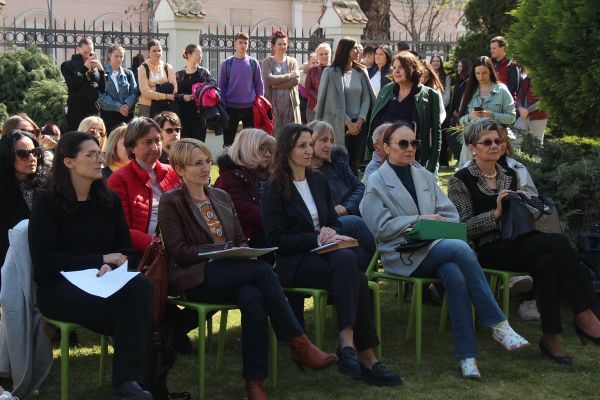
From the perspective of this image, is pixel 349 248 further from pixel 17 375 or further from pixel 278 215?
pixel 17 375

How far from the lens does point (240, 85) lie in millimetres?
13508

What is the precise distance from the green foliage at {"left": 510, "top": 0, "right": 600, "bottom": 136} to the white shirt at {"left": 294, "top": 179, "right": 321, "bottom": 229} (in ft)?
8.74

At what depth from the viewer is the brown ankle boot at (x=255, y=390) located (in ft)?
18.3

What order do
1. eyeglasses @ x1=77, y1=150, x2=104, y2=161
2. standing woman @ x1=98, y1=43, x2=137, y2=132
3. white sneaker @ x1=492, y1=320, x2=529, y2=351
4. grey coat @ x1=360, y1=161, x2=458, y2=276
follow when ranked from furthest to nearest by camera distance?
standing woman @ x1=98, y1=43, x2=137, y2=132, grey coat @ x1=360, y1=161, x2=458, y2=276, white sneaker @ x1=492, y1=320, x2=529, y2=351, eyeglasses @ x1=77, y1=150, x2=104, y2=161

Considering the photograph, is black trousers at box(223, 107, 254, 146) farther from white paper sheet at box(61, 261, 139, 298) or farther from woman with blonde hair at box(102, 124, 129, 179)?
white paper sheet at box(61, 261, 139, 298)

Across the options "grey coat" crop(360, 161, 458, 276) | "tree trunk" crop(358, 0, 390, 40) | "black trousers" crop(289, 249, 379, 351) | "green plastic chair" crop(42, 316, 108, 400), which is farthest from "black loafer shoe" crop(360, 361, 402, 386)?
"tree trunk" crop(358, 0, 390, 40)

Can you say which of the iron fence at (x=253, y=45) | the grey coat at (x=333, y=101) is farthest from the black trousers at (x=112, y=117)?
the iron fence at (x=253, y=45)

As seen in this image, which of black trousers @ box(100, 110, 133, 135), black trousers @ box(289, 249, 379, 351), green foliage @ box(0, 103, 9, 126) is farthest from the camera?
green foliage @ box(0, 103, 9, 126)

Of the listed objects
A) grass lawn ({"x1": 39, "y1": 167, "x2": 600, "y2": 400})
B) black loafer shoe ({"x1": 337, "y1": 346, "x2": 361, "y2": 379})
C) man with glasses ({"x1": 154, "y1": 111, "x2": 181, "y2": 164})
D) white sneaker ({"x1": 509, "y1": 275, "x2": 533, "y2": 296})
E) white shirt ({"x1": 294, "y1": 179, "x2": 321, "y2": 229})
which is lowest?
grass lawn ({"x1": 39, "y1": 167, "x2": 600, "y2": 400})

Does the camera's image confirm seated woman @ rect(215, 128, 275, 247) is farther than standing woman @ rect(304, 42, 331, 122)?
No

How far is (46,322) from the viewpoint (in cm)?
570

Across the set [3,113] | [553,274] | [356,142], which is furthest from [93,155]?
[3,113]

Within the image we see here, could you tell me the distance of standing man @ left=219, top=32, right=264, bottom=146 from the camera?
532 inches

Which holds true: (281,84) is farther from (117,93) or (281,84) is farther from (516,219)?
(516,219)
